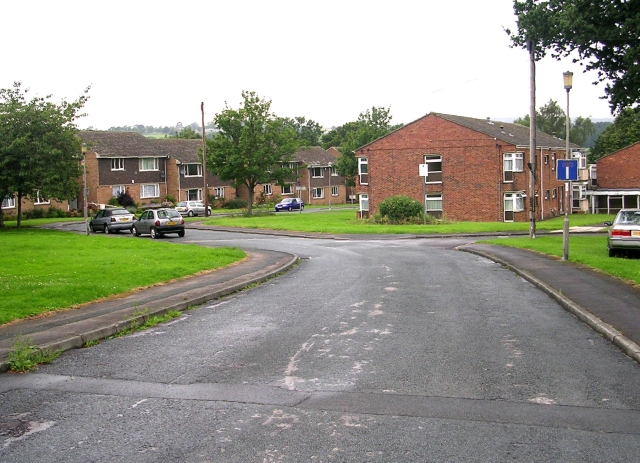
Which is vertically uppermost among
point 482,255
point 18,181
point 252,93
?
point 252,93

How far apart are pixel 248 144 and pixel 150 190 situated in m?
18.8

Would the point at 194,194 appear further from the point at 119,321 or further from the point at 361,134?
the point at 119,321

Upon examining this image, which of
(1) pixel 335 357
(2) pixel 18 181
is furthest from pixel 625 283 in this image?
(2) pixel 18 181

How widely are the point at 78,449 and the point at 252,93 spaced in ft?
189

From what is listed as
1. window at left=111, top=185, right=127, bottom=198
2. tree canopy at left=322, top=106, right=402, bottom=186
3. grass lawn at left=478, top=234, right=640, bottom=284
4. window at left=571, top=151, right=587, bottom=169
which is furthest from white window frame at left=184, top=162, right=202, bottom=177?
grass lawn at left=478, top=234, right=640, bottom=284

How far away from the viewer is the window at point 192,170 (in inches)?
3036

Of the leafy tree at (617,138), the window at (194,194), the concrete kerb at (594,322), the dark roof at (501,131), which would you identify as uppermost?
the leafy tree at (617,138)

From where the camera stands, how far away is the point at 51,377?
26.7 feet

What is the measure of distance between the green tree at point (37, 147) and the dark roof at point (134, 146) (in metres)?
26.0

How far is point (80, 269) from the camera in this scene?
18078 mm

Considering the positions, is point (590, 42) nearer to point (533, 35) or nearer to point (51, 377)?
point (533, 35)

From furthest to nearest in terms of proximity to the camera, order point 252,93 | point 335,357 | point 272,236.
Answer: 1. point 252,93
2. point 272,236
3. point 335,357

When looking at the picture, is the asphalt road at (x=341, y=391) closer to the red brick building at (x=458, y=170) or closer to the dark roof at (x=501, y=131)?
the red brick building at (x=458, y=170)

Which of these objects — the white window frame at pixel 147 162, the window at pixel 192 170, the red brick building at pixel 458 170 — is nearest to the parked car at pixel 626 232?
the red brick building at pixel 458 170
